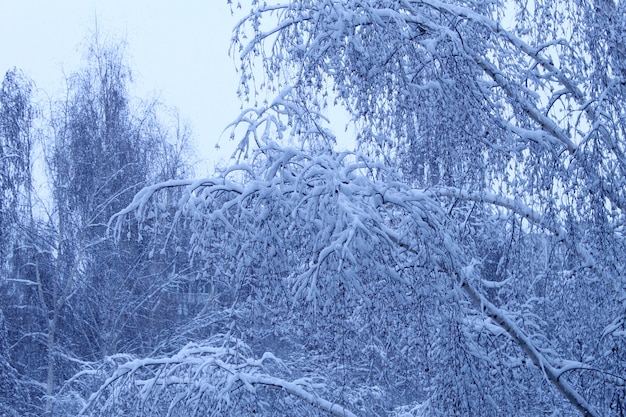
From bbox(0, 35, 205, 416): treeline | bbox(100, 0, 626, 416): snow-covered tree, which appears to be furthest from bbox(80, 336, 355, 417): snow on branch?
bbox(0, 35, 205, 416): treeline

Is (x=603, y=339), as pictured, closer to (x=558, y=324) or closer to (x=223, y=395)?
(x=558, y=324)

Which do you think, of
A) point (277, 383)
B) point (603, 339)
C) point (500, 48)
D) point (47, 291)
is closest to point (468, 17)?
point (500, 48)

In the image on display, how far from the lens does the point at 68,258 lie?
11.3 meters

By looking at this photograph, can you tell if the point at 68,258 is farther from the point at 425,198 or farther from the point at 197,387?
the point at 425,198

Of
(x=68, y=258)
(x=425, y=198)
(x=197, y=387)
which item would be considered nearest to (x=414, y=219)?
(x=425, y=198)

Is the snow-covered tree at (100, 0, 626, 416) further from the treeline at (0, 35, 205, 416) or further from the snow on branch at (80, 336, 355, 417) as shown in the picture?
the treeline at (0, 35, 205, 416)

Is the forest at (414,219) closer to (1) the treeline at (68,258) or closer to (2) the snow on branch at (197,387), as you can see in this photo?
(2) the snow on branch at (197,387)

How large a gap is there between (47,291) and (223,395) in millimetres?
7927

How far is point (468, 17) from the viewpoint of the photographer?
12.9 feet

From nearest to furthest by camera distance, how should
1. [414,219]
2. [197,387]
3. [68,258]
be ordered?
[414,219]
[197,387]
[68,258]

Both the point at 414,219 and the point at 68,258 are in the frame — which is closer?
the point at 414,219

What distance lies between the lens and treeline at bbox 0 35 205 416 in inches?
435

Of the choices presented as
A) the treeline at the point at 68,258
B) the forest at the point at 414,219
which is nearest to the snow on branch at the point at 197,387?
the forest at the point at 414,219

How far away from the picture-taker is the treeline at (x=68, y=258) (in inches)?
435
